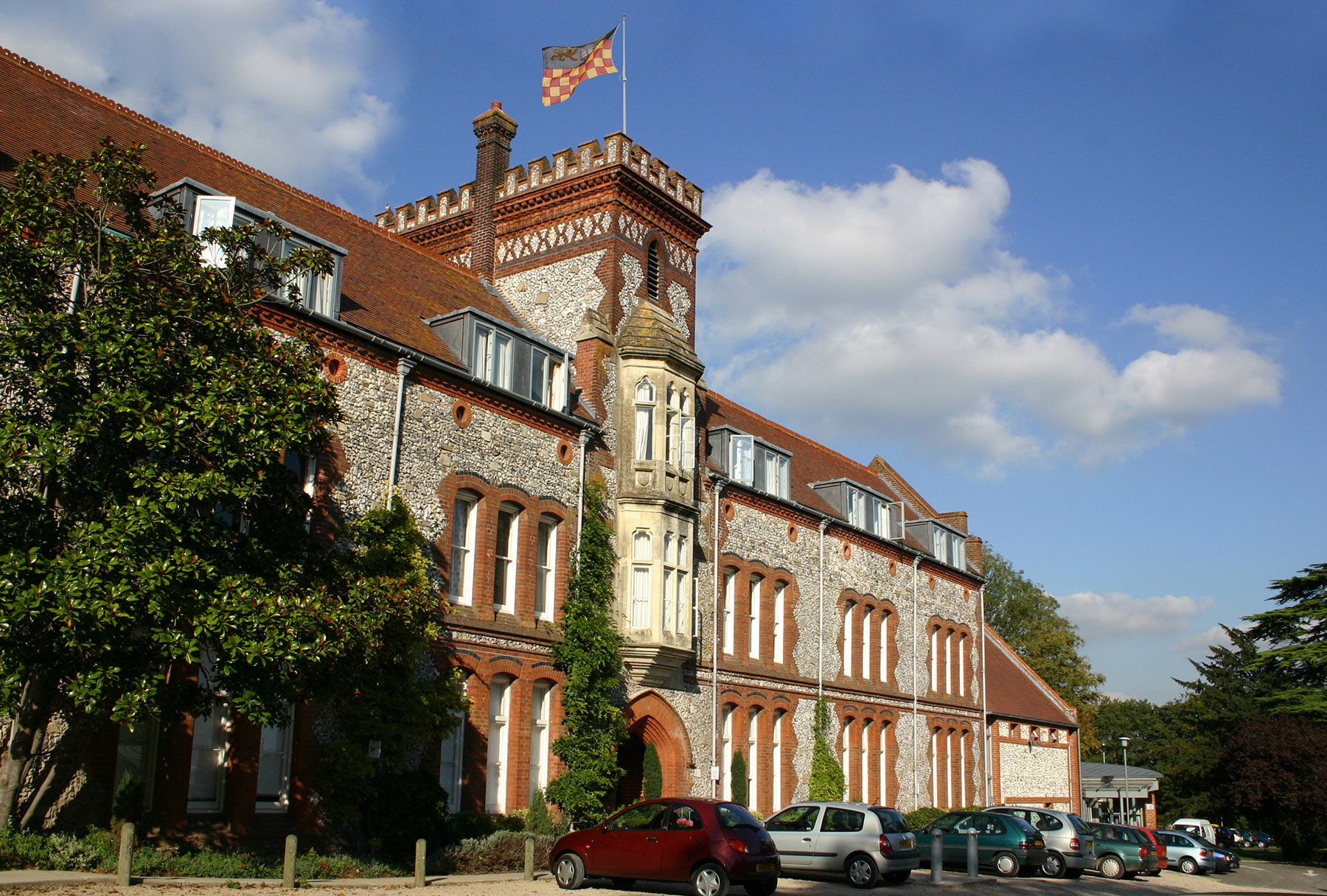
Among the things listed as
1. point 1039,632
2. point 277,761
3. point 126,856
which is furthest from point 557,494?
point 1039,632

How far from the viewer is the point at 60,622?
38.4 feet

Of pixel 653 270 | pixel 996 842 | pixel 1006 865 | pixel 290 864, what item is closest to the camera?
pixel 290 864

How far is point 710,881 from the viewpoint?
15.2 metres

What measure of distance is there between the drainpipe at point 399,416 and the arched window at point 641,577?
650 cm

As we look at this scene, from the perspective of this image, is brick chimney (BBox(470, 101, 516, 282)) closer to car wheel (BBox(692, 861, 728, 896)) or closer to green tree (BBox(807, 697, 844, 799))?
green tree (BBox(807, 697, 844, 799))

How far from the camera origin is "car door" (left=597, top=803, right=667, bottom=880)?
621 inches

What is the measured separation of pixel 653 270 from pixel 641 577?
8841 mm

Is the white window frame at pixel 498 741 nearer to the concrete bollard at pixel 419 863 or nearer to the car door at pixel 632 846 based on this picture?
the car door at pixel 632 846

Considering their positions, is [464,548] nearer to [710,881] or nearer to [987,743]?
[710,881]

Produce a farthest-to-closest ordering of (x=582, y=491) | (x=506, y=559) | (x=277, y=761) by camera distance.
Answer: (x=582, y=491), (x=506, y=559), (x=277, y=761)

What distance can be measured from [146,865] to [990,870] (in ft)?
55.4

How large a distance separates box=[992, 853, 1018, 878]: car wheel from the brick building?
6.66m

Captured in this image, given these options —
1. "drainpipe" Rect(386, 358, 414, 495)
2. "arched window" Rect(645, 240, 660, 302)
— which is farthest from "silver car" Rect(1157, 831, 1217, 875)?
"drainpipe" Rect(386, 358, 414, 495)

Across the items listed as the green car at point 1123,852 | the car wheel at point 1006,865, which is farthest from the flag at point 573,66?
the green car at point 1123,852
